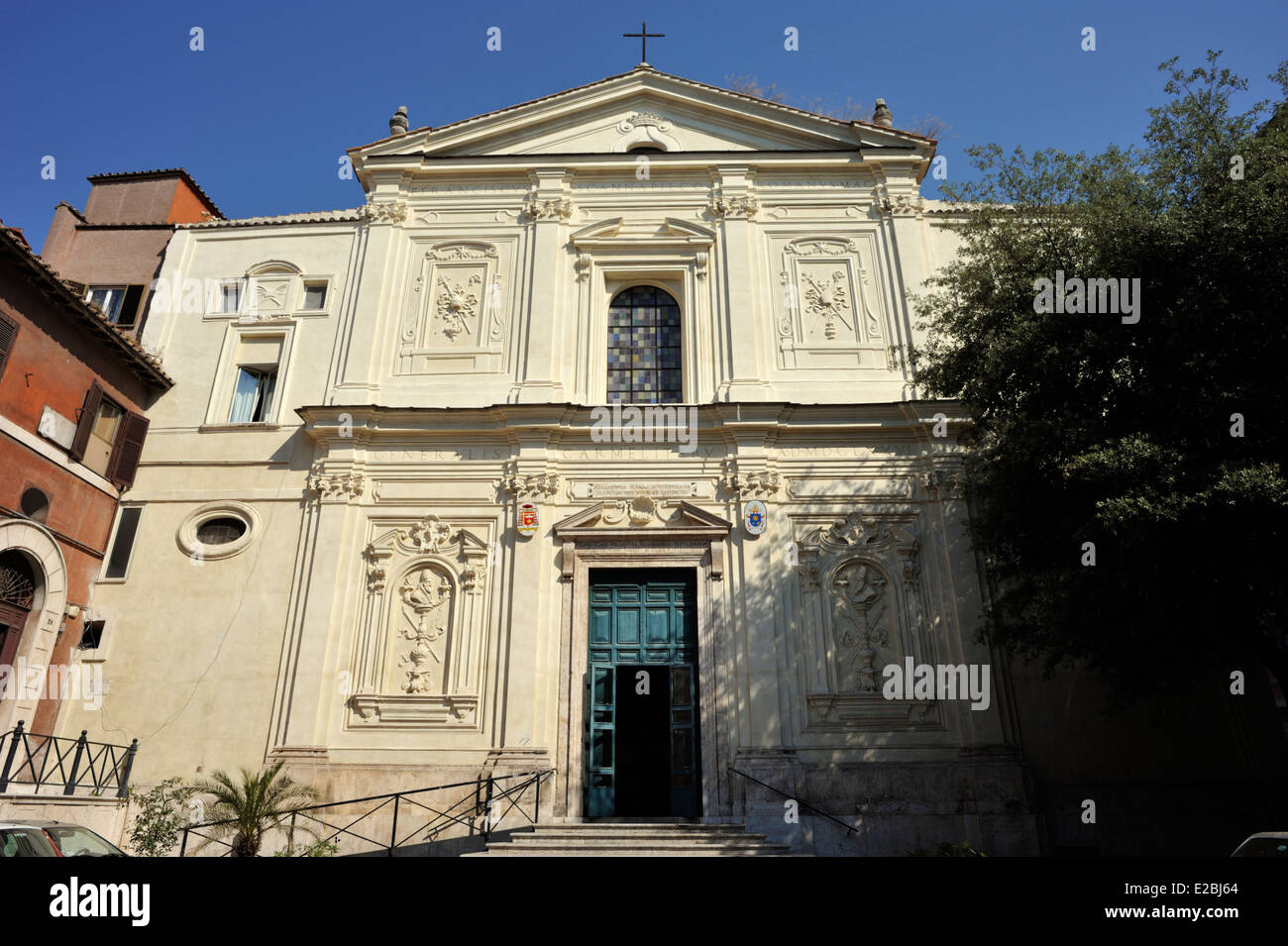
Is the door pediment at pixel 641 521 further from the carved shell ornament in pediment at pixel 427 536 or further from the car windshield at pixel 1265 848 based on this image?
the car windshield at pixel 1265 848

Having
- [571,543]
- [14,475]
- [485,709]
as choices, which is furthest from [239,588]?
[571,543]

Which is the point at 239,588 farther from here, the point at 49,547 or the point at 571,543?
the point at 571,543

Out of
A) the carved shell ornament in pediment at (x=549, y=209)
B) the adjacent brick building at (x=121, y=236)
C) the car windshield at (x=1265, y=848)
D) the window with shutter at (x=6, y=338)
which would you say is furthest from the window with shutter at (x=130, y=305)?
the car windshield at (x=1265, y=848)

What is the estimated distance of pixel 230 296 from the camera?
17594 mm

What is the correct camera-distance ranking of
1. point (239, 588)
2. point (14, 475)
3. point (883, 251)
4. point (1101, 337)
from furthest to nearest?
point (883, 251), point (239, 588), point (14, 475), point (1101, 337)

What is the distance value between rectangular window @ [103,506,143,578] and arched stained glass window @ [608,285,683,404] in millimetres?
8865

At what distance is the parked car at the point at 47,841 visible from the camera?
6352 mm

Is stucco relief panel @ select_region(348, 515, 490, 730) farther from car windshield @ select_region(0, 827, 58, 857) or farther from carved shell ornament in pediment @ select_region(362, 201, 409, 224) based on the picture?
car windshield @ select_region(0, 827, 58, 857)

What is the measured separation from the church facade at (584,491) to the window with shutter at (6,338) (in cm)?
323

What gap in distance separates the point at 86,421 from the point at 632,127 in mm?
12205

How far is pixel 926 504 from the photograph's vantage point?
1493cm

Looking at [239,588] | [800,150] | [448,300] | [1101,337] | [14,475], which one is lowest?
[239,588]

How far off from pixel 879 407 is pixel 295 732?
11249 millimetres
